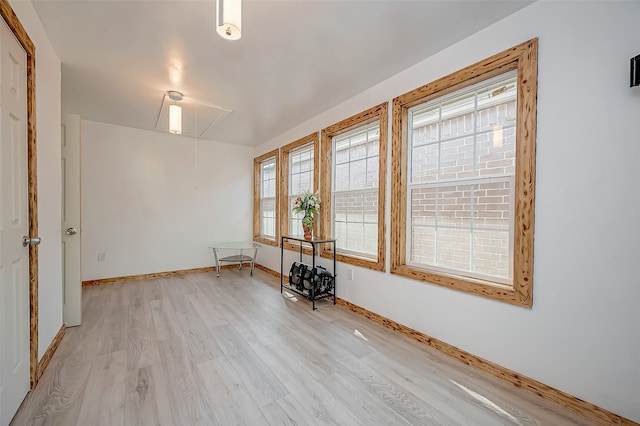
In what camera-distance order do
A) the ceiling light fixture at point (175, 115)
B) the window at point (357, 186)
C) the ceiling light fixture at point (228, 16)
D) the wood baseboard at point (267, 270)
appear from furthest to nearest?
the wood baseboard at point (267, 270) < the ceiling light fixture at point (175, 115) < the window at point (357, 186) < the ceiling light fixture at point (228, 16)

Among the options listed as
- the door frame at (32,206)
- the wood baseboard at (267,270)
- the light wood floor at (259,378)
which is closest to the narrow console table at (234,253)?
the wood baseboard at (267,270)

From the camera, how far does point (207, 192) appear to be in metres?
5.13

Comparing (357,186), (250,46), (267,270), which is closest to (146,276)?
(267,270)

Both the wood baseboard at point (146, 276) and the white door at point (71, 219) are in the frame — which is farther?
the wood baseboard at point (146, 276)

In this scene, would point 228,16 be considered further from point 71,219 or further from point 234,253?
point 234,253

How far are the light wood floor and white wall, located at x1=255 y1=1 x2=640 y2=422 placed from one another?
0.30 meters

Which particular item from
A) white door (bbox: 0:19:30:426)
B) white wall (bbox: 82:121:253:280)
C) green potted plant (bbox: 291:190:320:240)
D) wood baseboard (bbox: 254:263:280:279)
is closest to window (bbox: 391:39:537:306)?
green potted plant (bbox: 291:190:320:240)

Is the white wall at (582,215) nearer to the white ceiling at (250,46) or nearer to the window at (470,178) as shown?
the window at (470,178)

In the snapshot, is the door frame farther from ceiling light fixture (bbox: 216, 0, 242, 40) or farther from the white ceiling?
ceiling light fixture (bbox: 216, 0, 242, 40)

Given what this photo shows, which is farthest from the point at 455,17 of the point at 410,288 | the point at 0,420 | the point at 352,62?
the point at 0,420

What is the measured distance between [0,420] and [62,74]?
115 inches

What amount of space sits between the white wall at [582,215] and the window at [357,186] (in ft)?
3.90

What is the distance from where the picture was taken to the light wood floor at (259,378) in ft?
5.06

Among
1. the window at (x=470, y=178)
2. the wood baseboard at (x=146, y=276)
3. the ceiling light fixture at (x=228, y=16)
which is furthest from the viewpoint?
the wood baseboard at (x=146, y=276)
